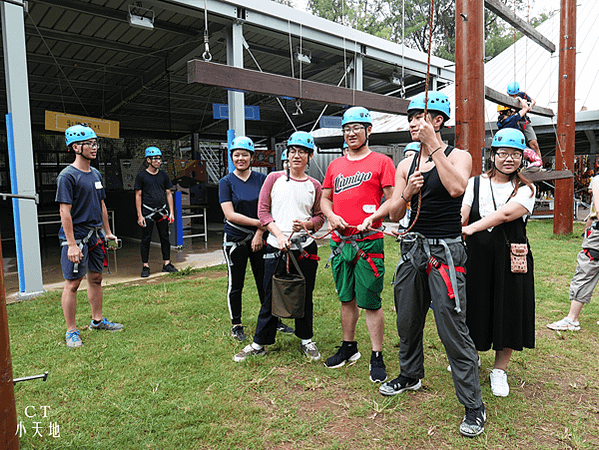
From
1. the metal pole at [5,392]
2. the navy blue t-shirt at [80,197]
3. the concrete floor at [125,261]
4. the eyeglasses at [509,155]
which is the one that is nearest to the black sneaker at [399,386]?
the eyeglasses at [509,155]

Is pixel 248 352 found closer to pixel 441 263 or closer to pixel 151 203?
pixel 441 263

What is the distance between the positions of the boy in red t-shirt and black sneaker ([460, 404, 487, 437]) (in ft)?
2.37

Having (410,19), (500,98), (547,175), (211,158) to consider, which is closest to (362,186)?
(500,98)

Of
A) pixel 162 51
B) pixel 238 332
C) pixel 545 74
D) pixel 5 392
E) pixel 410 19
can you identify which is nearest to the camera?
pixel 5 392

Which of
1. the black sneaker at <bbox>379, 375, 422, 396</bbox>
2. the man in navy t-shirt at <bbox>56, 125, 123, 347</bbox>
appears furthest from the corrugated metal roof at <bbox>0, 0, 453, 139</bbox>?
the black sneaker at <bbox>379, 375, 422, 396</bbox>

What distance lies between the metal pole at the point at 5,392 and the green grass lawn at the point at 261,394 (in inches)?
39.9

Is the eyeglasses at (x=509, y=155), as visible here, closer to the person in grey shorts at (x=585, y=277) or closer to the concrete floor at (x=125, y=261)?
the person in grey shorts at (x=585, y=277)

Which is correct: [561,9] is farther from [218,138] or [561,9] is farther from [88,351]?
[218,138]

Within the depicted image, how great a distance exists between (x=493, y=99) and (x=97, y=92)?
1155cm

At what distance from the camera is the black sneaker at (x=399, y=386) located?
9.71ft

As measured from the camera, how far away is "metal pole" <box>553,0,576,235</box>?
8851 mm

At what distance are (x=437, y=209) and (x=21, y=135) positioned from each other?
519cm

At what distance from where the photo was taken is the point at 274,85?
20.2ft

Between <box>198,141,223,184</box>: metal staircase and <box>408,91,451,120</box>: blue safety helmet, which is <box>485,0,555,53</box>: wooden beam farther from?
<box>198,141,223,184</box>: metal staircase
